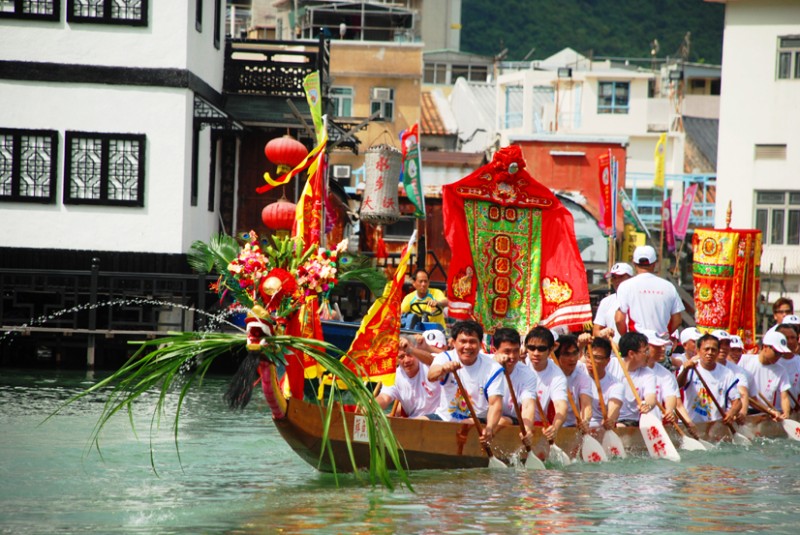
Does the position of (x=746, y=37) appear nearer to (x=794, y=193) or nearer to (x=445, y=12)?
(x=794, y=193)

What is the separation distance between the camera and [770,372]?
53.0 feet

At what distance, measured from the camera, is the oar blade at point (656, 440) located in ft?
43.7

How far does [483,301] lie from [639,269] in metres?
2.17

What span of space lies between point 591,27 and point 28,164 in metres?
52.8

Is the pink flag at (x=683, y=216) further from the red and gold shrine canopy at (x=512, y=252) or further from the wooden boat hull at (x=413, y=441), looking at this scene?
the wooden boat hull at (x=413, y=441)

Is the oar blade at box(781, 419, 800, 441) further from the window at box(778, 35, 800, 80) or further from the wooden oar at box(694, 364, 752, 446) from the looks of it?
the window at box(778, 35, 800, 80)

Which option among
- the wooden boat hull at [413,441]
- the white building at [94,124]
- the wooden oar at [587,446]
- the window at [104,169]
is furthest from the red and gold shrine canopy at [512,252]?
the window at [104,169]

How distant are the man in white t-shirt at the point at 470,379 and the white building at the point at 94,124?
10.1 metres

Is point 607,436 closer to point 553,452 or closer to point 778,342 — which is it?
point 553,452

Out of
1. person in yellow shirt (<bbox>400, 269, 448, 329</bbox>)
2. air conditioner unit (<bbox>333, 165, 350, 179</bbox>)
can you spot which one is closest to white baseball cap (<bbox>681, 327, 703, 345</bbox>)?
person in yellow shirt (<bbox>400, 269, 448, 329</bbox>)

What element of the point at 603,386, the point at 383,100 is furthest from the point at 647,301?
the point at 383,100

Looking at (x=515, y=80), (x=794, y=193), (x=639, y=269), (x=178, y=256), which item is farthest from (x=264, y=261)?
(x=515, y=80)

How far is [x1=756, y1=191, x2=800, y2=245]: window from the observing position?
31.7 m

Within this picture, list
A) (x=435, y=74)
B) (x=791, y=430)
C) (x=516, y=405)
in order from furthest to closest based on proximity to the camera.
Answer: (x=435, y=74) < (x=791, y=430) < (x=516, y=405)
